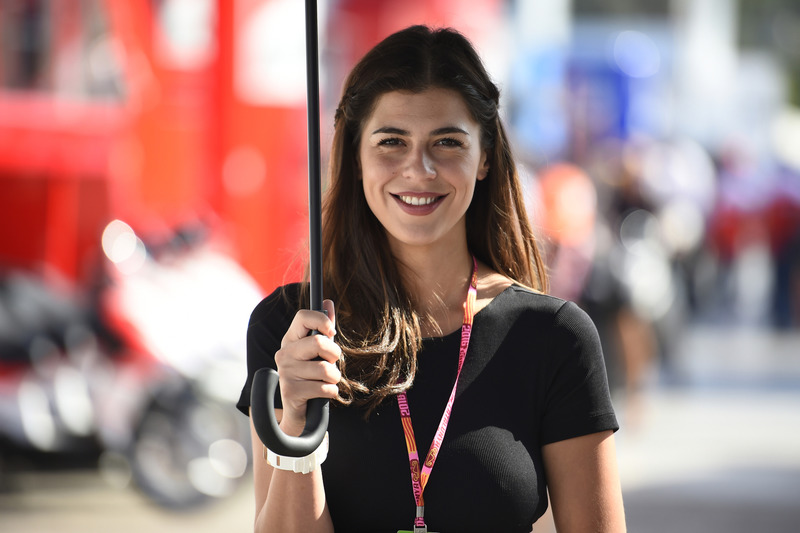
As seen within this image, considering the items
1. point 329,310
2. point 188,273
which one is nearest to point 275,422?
point 329,310

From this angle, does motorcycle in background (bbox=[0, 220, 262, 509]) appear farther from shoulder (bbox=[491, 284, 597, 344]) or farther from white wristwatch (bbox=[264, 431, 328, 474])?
white wristwatch (bbox=[264, 431, 328, 474])

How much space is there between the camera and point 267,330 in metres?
2.24

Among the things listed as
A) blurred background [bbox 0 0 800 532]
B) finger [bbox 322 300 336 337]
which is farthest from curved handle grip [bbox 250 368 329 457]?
blurred background [bbox 0 0 800 532]

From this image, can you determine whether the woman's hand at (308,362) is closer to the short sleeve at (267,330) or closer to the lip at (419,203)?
the short sleeve at (267,330)

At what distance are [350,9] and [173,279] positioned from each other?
4.35 meters

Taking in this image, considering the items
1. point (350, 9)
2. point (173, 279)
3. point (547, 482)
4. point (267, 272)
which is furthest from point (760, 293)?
point (547, 482)

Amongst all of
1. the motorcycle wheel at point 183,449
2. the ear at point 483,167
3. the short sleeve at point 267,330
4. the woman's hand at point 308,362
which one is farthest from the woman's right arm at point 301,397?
the motorcycle wheel at point 183,449

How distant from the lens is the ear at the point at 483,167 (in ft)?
8.02

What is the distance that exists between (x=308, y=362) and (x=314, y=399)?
65mm

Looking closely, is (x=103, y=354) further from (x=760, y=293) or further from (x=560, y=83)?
(x=560, y=83)

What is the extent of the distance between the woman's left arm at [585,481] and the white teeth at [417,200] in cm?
51

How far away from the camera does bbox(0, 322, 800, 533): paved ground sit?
6.23 metres

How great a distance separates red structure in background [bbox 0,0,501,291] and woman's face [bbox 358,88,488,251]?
4.60 m

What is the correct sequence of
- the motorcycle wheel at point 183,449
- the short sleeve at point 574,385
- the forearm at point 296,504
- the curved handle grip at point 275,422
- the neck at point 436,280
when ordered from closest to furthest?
the curved handle grip at point 275,422 < the forearm at point 296,504 < the short sleeve at point 574,385 < the neck at point 436,280 < the motorcycle wheel at point 183,449
